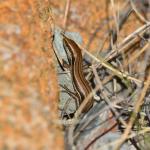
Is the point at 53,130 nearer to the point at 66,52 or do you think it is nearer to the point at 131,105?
the point at 131,105

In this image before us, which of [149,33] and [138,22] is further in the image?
[138,22]

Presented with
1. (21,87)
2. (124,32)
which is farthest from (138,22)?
(21,87)

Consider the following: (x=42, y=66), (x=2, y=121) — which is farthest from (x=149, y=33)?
(x=2, y=121)

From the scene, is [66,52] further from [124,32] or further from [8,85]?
[8,85]

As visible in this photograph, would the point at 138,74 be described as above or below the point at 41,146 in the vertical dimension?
above

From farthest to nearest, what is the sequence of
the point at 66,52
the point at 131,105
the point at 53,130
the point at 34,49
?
the point at 66,52, the point at 131,105, the point at 34,49, the point at 53,130

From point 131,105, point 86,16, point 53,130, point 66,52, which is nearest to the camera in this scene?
point 53,130

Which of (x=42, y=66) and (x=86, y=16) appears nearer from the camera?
(x=42, y=66)

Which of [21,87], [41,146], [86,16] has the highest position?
[86,16]

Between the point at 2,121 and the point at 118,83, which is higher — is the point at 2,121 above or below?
below
